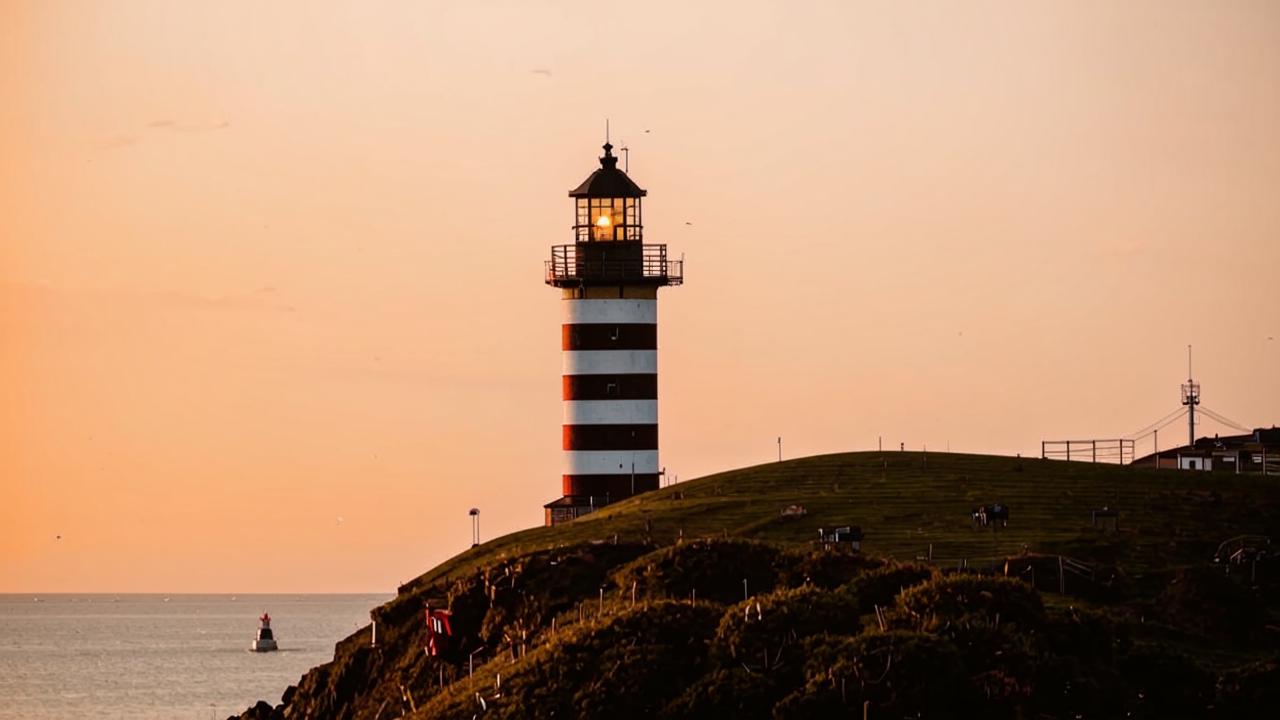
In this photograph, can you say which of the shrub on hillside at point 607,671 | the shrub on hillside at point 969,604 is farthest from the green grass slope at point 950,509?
the shrub on hillside at point 607,671

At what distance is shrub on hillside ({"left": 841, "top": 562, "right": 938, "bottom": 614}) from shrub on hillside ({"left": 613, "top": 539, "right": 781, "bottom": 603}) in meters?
2.70

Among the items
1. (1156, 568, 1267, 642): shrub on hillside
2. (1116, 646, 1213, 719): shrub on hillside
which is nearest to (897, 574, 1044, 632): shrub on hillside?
(1116, 646, 1213, 719): shrub on hillside

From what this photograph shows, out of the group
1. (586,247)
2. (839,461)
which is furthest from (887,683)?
(586,247)

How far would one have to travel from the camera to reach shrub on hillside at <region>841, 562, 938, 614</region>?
54938 millimetres

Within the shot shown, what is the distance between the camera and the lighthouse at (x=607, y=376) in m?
87.2

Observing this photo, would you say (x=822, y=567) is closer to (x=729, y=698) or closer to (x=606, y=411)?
(x=729, y=698)

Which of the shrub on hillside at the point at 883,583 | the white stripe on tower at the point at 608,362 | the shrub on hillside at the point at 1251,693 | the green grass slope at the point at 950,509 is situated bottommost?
the shrub on hillside at the point at 1251,693

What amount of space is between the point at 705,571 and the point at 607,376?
29.3 meters

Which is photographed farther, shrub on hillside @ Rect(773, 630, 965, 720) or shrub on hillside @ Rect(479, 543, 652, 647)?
shrub on hillside @ Rect(479, 543, 652, 647)

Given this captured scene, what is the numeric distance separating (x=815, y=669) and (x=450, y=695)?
9.21 meters

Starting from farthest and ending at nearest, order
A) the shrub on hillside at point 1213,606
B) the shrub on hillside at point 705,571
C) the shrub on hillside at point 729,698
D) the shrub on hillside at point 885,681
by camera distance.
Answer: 1. the shrub on hillside at point 705,571
2. the shrub on hillside at point 1213,606
3. the shrub on hillside at point 729,698
4. the shrub on hillside at point 885,681

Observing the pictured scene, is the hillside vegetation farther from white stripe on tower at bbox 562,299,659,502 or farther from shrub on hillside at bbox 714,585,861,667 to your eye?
white stripe on tower at bbox 562,299,659,502

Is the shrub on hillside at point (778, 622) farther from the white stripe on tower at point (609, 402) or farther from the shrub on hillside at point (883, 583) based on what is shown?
the white stripe on tower at point (609, 402)

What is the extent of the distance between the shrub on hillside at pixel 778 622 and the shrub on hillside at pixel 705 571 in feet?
12.2
